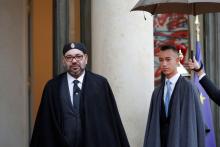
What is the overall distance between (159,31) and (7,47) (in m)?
2.19

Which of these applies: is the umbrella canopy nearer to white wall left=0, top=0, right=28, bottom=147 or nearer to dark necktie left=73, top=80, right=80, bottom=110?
dark necktie left=73, top=80, right=80, bottom=110

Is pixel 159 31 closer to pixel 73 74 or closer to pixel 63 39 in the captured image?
pixel 63 39

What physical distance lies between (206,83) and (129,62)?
1.03 metres

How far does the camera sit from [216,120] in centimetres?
905

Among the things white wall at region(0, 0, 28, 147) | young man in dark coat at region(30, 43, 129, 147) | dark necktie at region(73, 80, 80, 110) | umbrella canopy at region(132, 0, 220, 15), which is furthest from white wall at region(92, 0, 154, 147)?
white wall at region(0, 0, 28, 147)

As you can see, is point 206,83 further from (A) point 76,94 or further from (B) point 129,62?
(A) point 76,94

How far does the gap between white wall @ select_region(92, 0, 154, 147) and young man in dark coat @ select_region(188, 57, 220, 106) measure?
0.78 meters

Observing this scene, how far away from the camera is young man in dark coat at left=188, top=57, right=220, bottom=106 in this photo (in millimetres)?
6043

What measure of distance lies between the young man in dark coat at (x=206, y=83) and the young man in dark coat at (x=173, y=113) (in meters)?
0.20

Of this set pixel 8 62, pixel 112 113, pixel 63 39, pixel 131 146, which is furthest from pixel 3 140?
pixel 112 113

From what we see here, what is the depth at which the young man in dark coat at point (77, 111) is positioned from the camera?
5945 millimetres

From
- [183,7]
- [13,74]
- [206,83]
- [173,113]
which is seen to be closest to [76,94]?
[173,113]

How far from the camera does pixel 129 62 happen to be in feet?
22.4

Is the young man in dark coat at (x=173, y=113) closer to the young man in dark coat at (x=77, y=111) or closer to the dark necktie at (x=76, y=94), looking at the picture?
the young man in dark coat at (x=77, y=111)
